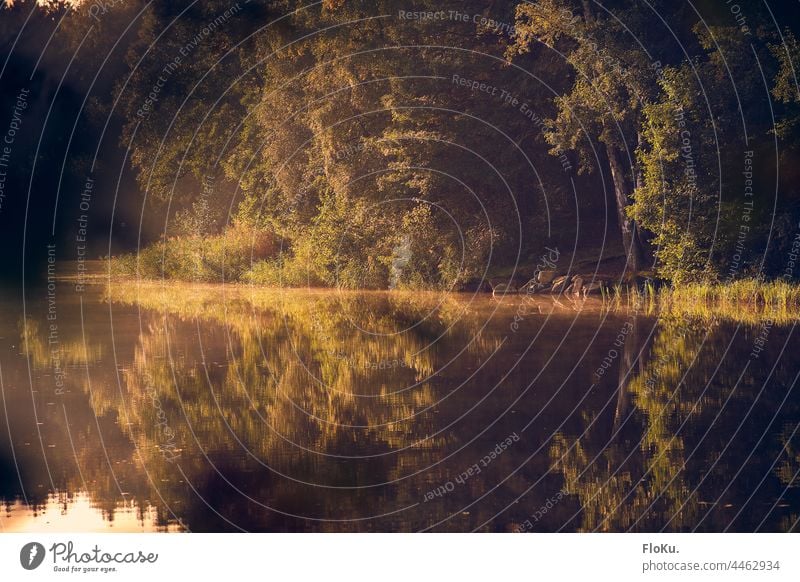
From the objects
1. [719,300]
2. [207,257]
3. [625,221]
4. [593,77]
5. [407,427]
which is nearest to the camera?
[407,427]

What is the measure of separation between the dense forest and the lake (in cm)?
851

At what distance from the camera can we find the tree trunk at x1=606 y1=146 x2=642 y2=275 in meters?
43.3

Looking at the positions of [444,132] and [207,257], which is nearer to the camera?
[444,132]

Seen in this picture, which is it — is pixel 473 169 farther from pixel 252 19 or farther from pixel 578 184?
pixel 252 19

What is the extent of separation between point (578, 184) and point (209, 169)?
70.4 feet

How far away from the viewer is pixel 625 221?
144 ft

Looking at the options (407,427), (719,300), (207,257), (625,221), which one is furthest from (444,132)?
(407,427)

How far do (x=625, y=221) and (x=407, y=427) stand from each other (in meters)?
27.2

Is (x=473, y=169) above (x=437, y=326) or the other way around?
above

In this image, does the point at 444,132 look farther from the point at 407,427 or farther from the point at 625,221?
the point at 407,427

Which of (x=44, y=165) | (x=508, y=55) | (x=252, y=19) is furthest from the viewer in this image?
(x=44, y=165)

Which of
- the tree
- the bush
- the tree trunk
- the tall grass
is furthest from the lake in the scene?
the bush
